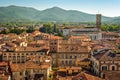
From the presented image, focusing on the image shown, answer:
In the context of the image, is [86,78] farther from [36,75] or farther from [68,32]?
[68,32]

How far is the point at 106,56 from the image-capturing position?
5466 centimetres

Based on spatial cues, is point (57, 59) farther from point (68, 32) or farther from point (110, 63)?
point (68, 32)

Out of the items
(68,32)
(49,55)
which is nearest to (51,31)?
(68,32)

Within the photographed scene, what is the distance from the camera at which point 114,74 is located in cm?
4856

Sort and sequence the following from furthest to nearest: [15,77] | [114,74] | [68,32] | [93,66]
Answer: [68,32], [93,66], [15,77], [114,74]

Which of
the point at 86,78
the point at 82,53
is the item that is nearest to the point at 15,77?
the point at 86,78

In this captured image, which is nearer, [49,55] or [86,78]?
[86,78]

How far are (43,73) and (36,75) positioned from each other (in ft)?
4.76

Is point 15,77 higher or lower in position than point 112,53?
lower

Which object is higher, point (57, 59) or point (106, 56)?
point (106, 56)

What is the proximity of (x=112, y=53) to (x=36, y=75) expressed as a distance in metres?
16.4

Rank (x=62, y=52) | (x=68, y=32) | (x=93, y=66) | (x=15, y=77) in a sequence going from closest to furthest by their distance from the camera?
(x=15, y=77) < (x=93, y=66) < (x=62, y=52) < (x=68, y=32)

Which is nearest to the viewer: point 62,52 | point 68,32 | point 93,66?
point 93,66

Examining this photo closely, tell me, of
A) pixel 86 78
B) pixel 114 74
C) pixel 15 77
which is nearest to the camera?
pixel 86 78
